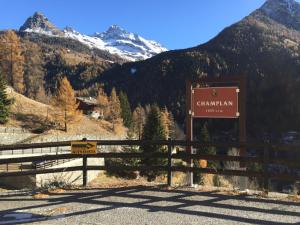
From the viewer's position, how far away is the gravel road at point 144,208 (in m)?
9.16

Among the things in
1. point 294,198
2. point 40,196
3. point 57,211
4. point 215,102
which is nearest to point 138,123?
point 215,102

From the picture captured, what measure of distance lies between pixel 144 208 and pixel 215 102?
4314 millimetres

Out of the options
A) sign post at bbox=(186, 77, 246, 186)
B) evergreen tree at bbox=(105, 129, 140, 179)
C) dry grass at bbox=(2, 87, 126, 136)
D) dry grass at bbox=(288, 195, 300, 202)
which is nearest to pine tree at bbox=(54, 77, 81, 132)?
dry grass at bbox=(2, 87, 126, 136)

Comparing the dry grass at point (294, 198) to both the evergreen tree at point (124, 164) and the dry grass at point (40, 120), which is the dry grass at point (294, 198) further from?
the dry grass at point (40, 120)

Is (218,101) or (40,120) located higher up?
(40,120)

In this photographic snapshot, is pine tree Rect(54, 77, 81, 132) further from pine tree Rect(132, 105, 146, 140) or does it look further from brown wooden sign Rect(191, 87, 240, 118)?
brown wooden sign Rect(191, 87, 240, 118)

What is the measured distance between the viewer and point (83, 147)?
13289 mm

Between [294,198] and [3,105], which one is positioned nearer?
[294,198]

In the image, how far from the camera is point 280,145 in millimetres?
11281

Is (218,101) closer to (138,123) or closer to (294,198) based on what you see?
(294,198)

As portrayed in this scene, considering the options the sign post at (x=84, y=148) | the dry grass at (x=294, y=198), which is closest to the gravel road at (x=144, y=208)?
the dry grass at (x=294, y=198)

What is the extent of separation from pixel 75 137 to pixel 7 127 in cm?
1159

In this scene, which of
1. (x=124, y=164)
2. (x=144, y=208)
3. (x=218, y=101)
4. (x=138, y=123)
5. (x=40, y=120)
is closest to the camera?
(x=144, y=208)

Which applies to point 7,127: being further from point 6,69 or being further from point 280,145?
point 280,145
